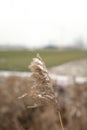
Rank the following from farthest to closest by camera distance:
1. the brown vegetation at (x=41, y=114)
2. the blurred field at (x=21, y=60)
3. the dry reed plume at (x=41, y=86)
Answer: the blurred field at (x=21, y=60) < the brown vegetation at (x=41, y=114) < the dry reed plume at (x=41, y=86)

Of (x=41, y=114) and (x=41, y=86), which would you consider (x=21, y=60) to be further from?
(x=41, y=86)

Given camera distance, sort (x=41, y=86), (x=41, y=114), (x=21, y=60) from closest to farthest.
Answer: (x=41, y=86) < (x=41, y=114) < (x=21, y=60)

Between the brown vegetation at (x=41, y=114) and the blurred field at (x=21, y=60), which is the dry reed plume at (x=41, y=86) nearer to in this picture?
the brown vegetation at (x=41, y=114)

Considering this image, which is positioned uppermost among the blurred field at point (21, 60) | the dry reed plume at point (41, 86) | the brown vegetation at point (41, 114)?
the blurred field at point (21, 60)

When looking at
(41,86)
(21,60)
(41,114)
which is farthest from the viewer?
(21,60)

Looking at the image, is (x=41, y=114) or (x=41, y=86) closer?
(x=41, y=86)

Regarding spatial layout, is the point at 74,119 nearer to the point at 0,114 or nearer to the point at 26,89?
the point at 0,114

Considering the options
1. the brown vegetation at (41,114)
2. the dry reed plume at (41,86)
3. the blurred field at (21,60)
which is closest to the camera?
the dry reed plume at (41,86)

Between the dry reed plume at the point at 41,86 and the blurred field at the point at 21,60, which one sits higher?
the blurred field at the point at 21,60

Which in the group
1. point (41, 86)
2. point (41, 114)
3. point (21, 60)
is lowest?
point (41, 86)

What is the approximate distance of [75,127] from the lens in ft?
10.1

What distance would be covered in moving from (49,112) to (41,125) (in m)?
0.24

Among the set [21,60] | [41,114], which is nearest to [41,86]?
[41,114]

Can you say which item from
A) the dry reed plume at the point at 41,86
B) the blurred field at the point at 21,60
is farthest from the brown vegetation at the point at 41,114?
the blurred field at the point at 21,60
